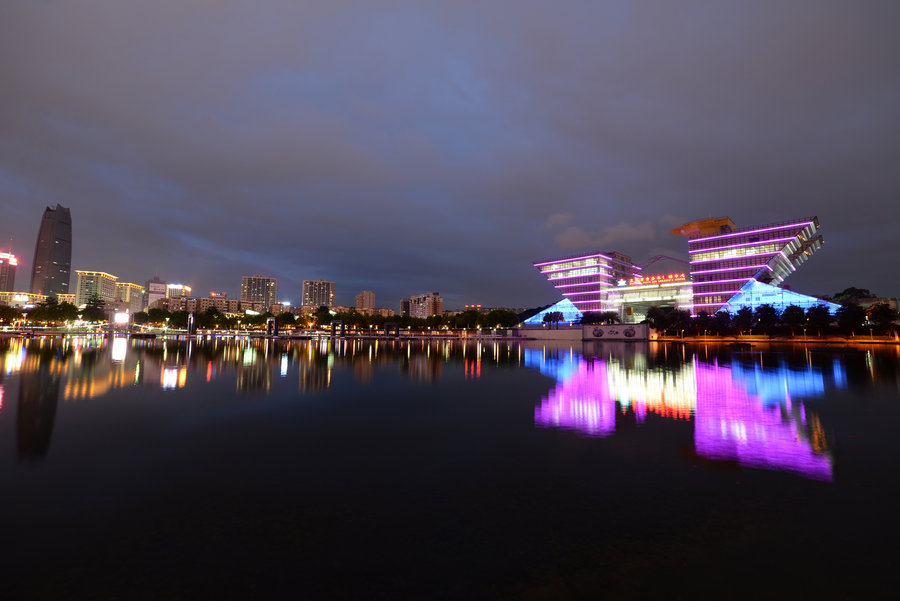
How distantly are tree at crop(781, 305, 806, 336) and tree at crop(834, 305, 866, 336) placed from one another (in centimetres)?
627

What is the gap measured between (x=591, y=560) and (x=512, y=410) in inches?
462

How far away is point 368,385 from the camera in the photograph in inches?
992

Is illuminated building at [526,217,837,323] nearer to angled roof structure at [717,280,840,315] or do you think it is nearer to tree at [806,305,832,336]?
angled roof structure at [717,280,840,315]

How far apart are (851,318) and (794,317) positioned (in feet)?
33.0

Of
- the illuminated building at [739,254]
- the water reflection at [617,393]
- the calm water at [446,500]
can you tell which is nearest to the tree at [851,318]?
the illuminated building at [739,254]

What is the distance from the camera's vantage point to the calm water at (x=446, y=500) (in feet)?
18.7

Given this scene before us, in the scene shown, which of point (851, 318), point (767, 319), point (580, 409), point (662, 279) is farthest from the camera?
point (662, 279)

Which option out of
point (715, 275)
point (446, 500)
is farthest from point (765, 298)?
point (446, 500)

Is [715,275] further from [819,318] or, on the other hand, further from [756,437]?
[756,437]

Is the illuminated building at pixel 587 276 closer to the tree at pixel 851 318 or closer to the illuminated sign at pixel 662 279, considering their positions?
the illuminated sign at pixel 662 279

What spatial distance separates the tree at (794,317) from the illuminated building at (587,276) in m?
71.5

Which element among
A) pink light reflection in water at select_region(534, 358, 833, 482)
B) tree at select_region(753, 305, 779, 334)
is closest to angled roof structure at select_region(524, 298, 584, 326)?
tree at select_region(753, 305, 779, 334)

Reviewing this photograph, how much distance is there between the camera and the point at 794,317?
3910 inches

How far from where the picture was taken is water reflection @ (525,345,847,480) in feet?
38.1
